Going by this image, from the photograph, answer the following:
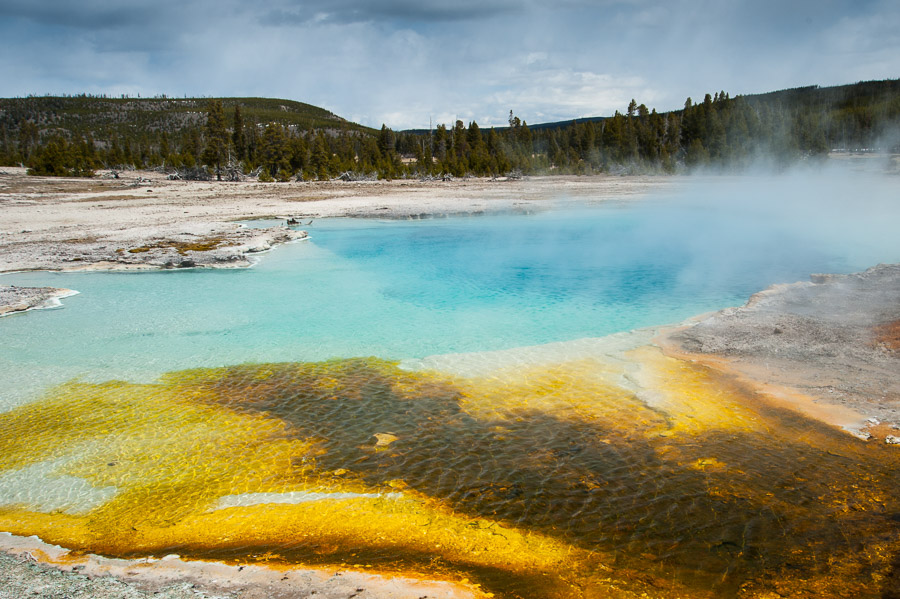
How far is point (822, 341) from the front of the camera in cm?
819

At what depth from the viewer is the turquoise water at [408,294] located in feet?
30.2

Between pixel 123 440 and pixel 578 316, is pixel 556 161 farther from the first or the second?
pixel 123 440

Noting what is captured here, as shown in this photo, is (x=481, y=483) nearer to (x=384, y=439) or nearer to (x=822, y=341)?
(x=384, y=439)

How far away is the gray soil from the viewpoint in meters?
6.67

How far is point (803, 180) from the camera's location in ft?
170

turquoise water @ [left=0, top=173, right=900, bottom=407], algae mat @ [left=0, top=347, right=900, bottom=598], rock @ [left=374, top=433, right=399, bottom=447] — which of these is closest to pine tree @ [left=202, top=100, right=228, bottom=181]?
turquoise water @ [left=0, top=173, right=900, bottom=407]

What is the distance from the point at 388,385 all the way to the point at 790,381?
16.3 feet

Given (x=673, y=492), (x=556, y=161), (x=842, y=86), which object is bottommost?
(x=673, y=492)

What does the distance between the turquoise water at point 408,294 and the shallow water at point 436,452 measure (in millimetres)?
94

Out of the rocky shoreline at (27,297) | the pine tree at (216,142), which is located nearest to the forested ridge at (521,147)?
the pine tree at (216,142)

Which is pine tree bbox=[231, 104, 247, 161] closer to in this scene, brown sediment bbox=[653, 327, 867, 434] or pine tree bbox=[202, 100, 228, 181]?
pine tree bbox=[202, 100, 228, 181]

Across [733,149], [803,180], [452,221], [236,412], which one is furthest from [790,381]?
[733,149]

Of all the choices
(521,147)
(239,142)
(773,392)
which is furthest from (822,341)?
(521,147)

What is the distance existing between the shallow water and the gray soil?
0.76 meters
